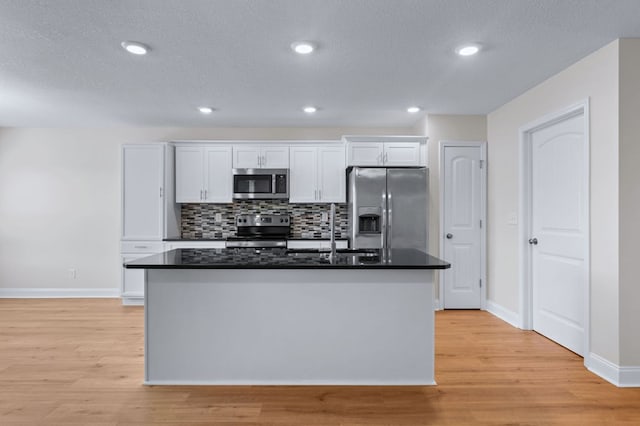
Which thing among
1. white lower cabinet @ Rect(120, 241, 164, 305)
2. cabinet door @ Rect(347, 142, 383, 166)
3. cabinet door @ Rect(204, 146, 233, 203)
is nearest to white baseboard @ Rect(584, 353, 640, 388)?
cabinet door @ Rect(347, 142, 383, 166)

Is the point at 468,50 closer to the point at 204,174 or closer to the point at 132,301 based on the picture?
the point at 204,174

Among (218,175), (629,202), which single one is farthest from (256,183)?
(629,202)

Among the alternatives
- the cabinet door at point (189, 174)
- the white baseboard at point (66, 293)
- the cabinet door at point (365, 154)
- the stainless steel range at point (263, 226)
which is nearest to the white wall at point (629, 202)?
the cabinet door at point (365, 154)

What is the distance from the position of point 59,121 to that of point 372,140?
422 cm

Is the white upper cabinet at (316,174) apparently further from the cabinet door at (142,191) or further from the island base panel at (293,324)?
the island base panel at (293,324)

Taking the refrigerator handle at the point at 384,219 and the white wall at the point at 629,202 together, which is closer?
the white wall at the point at 629,202

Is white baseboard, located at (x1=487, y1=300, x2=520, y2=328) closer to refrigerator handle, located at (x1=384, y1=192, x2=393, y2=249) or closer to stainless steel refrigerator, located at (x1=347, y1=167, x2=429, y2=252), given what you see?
stainless steel refrigerator, located at (x1=347, y1=167, x2=429, y2=252)

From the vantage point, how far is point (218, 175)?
A: 5.45 m

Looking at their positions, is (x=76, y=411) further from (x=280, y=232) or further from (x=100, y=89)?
(x=280, y=232)

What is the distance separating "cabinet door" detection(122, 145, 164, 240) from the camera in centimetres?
526

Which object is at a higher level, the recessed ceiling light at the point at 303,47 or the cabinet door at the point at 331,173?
the recessed ceiling light at the point at 303,47

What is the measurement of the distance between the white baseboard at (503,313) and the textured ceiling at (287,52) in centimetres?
236

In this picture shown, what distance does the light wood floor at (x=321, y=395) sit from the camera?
2332mm

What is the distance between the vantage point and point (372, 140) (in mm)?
5137
